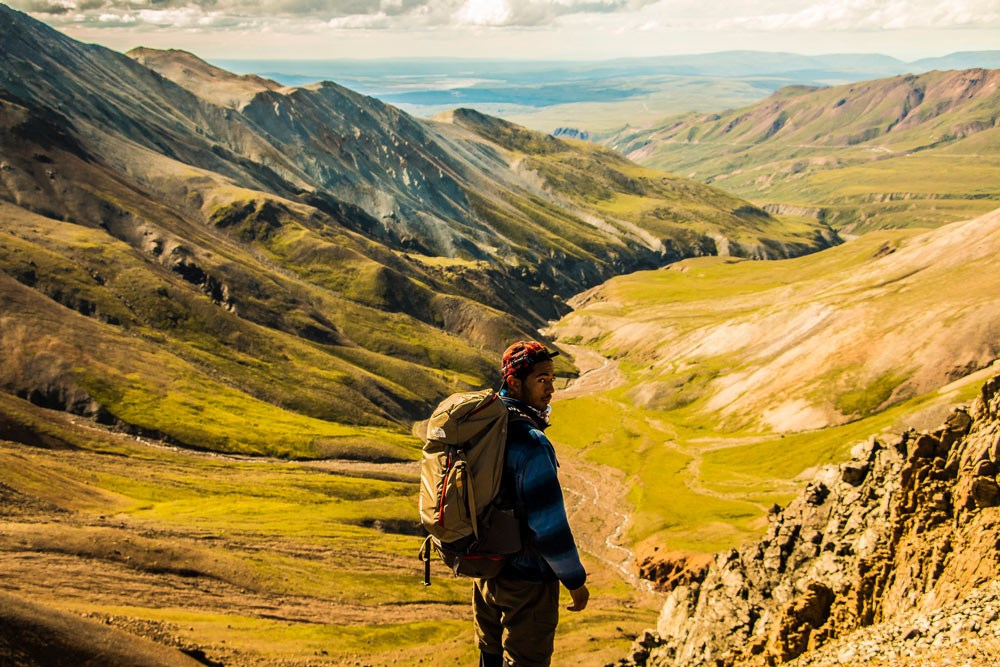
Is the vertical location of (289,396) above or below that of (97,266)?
below

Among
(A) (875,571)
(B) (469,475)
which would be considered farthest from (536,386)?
(A) (875,571)

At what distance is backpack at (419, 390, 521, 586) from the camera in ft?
40.4

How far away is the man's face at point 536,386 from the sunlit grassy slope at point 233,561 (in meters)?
48.6

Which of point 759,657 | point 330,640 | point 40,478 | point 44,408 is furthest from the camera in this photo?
point 44,408

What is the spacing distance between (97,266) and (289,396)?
59.1 m

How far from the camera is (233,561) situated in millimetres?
80562

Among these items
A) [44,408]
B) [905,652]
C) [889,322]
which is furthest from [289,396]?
[905,652]

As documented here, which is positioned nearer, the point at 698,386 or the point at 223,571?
the point at 223,571

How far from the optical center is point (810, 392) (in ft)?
536

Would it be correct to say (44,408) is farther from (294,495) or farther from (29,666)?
(29,666)

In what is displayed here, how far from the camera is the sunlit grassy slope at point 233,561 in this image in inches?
2504

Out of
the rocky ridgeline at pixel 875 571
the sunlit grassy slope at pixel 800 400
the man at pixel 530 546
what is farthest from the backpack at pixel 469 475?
the sunlit grassy slope at pixel 800 400

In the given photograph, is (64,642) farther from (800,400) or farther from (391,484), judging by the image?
(800,400)

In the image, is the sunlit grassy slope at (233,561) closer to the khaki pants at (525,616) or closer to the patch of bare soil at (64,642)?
the patch of bare soil at (64,642)
